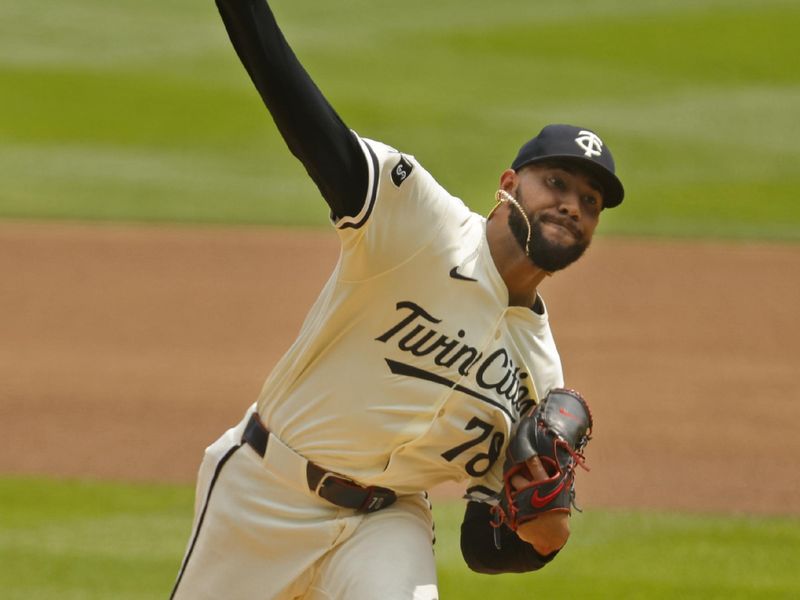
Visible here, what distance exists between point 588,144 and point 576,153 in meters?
0.07

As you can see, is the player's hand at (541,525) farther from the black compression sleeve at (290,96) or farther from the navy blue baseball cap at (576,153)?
the black compression sleeve at (290,96)

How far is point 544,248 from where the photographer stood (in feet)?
14.5

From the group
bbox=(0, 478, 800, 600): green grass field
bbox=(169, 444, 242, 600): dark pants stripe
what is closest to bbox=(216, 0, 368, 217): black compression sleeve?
bbox=(169, 444, 242, 600): dark pants stripe

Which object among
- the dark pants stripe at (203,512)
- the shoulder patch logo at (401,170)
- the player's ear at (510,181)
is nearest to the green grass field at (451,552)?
the dark pants stripe at (203,512)

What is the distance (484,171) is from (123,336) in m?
6.61

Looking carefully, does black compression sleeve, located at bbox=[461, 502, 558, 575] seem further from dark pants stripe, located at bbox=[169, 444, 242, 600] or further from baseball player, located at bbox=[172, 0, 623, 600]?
dark pants stripe, located at bbox=[169, 444, 242, 600]

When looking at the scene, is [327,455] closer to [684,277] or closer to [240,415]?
[240,415]

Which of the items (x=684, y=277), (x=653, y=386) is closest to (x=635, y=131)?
(x=684, y=277)

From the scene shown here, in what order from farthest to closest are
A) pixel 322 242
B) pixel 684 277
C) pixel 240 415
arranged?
pixel 322 242, pixel 684 277, pixel 240 415

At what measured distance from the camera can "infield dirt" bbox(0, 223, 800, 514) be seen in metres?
8.95

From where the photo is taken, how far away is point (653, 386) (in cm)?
1073

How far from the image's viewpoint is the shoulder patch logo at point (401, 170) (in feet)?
13.8

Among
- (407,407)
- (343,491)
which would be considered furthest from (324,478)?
(407,407)

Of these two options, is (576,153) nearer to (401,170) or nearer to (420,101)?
(401,170)
